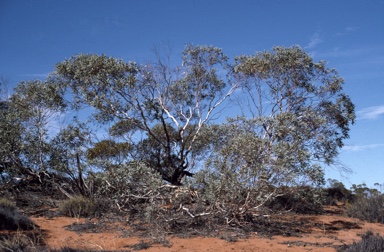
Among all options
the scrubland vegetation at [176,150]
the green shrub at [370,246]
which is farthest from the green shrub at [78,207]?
the green shrub at [370,246]

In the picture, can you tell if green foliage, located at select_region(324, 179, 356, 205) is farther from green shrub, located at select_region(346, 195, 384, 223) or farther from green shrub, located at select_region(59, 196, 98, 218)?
green shrub, located at select_region(59, 196, 98, 218)

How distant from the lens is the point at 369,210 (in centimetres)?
1510

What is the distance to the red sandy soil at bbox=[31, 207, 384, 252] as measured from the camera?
9.25m

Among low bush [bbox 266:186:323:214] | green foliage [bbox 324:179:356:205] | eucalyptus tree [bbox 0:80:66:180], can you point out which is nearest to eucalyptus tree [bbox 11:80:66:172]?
eucalyptus tree [bbox 0:80:66:180]

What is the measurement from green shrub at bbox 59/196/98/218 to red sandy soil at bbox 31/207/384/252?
0.40 m

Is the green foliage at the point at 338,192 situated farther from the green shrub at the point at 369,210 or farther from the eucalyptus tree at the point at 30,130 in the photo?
the eucalyptus tree at the point at 30,130

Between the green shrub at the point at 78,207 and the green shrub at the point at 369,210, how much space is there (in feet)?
30.0

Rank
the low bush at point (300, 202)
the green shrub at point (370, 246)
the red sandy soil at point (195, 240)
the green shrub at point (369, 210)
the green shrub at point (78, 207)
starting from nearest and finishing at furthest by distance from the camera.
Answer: the green shrub at point (370, 246) → the red sandy soil at point (195, 240) → the low bush at point (300, 202) → the green shrub at point (78, 207) → the green shrub at point (369, 210)

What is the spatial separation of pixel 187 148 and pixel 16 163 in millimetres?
6007

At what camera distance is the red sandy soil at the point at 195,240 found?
9.25 meters

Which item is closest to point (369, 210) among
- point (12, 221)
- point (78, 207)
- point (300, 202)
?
point (300, 202)

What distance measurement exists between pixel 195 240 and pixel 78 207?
15.2 ft

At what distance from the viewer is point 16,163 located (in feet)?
47.5

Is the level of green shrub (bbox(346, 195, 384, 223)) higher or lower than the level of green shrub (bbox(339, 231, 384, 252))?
higher
